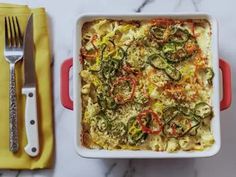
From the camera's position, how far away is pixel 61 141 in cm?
113

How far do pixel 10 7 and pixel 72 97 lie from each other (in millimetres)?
219

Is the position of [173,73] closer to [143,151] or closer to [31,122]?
[143,151]

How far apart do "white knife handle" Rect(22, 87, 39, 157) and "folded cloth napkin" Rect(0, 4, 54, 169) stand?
11 mm

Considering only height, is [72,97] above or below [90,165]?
above

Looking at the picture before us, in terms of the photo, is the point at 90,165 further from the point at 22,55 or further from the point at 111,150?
the point at 22,55

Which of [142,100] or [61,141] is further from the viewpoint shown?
[61,141]

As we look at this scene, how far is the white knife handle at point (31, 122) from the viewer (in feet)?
3.62

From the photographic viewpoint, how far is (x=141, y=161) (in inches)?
44.6

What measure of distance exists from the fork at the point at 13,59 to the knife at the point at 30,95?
2 cm

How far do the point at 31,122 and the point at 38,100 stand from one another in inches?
1.8

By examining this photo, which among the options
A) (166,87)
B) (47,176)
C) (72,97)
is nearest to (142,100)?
(166,87)

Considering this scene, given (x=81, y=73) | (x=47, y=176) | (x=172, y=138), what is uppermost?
(x=81, y=73)

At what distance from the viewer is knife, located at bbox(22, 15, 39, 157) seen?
1.10 m

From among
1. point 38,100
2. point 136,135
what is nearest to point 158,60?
point 136,135
